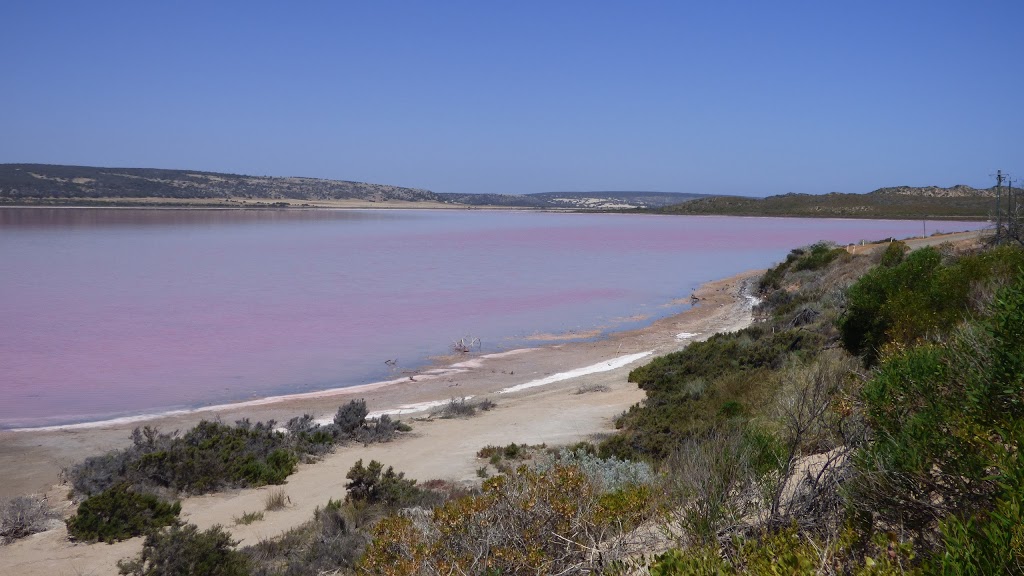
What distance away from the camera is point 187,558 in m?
5.62

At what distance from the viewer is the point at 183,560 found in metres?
5.60

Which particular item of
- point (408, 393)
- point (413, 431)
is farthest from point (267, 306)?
point (413, 431)

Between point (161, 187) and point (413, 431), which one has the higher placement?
point (161, 187)

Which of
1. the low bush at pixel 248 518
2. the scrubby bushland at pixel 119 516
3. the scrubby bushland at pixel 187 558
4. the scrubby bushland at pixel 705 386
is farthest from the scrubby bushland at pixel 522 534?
the scrubby bushland at pixel 119 516

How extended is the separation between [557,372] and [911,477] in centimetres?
1262

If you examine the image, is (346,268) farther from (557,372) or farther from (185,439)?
(185,439)

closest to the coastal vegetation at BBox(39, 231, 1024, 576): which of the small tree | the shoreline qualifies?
the small tree

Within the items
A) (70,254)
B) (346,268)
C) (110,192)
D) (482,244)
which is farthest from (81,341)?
(110,192)

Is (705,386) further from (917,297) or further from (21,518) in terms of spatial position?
(21,518)

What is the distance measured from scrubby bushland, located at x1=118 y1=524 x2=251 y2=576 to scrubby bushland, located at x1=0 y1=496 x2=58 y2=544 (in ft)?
6.37

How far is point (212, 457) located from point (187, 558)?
3.51m

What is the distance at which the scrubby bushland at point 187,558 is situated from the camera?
5.55 m

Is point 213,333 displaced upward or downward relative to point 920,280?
downward

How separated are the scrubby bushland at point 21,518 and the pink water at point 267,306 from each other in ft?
16.9
